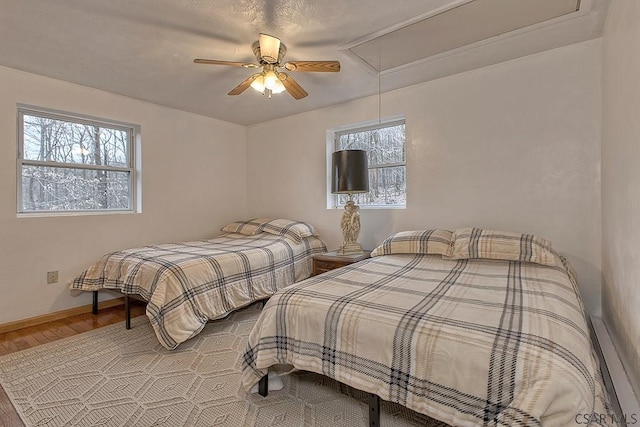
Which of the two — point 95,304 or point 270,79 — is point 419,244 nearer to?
point 270,79

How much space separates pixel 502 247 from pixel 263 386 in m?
1.82

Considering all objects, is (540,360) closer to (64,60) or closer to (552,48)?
(552,48)

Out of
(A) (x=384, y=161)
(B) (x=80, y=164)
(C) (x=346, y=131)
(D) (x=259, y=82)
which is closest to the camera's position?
(D) (x=259, y=82)

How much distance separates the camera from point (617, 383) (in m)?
1.41

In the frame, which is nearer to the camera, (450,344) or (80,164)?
(450,344)

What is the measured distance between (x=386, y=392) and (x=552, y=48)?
9.29 feet

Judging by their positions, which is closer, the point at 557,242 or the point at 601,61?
the point at 601,61

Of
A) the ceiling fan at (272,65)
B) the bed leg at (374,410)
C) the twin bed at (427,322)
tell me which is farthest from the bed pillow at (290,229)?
the bed leg at (374,410)

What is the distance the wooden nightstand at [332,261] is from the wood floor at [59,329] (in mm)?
1790

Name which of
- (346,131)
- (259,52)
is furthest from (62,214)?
(346,131)

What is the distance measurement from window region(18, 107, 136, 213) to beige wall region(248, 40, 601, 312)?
243cm

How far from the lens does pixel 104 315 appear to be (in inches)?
118

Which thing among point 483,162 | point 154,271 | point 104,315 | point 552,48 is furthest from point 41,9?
point 552,48

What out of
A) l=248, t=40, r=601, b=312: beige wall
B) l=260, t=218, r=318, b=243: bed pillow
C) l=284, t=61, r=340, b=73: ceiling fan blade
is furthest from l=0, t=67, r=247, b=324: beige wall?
l=284, t=61, r=340, b=73: ceiling fan blade
